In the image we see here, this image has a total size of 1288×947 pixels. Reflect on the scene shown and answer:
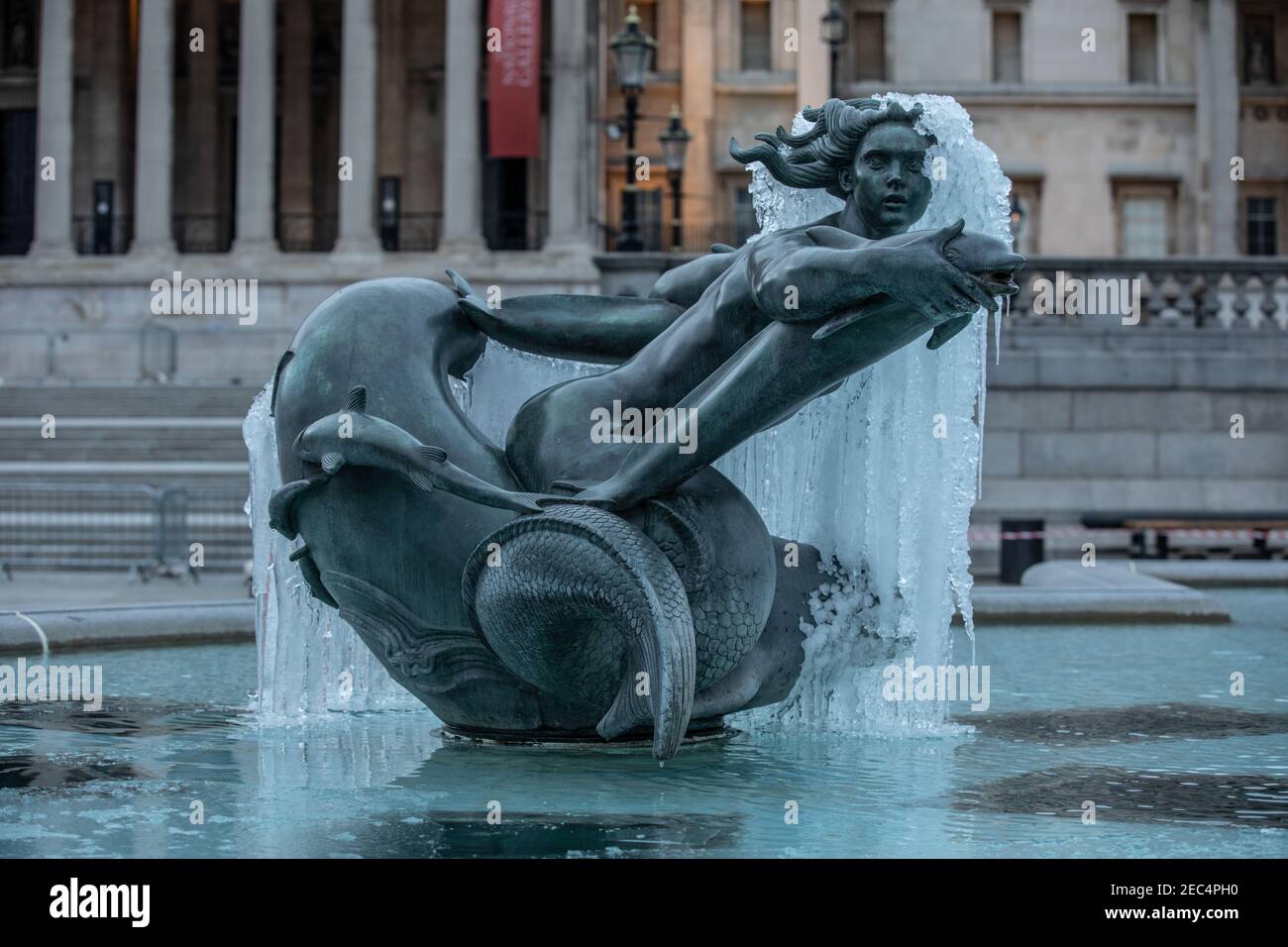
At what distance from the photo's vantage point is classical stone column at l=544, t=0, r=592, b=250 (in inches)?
1949

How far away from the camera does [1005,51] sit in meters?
57.4

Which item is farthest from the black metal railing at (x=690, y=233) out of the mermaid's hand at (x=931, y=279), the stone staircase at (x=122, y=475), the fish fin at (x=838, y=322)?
the mermaid's hand at (x=931, y=279)

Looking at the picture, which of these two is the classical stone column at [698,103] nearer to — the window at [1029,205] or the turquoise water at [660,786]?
the window at [1029,205]

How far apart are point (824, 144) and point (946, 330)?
1016mm

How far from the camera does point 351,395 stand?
21.4ft

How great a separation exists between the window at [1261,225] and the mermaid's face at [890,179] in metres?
53.5

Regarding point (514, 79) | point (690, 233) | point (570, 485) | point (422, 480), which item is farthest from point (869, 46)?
point (422, 480)
